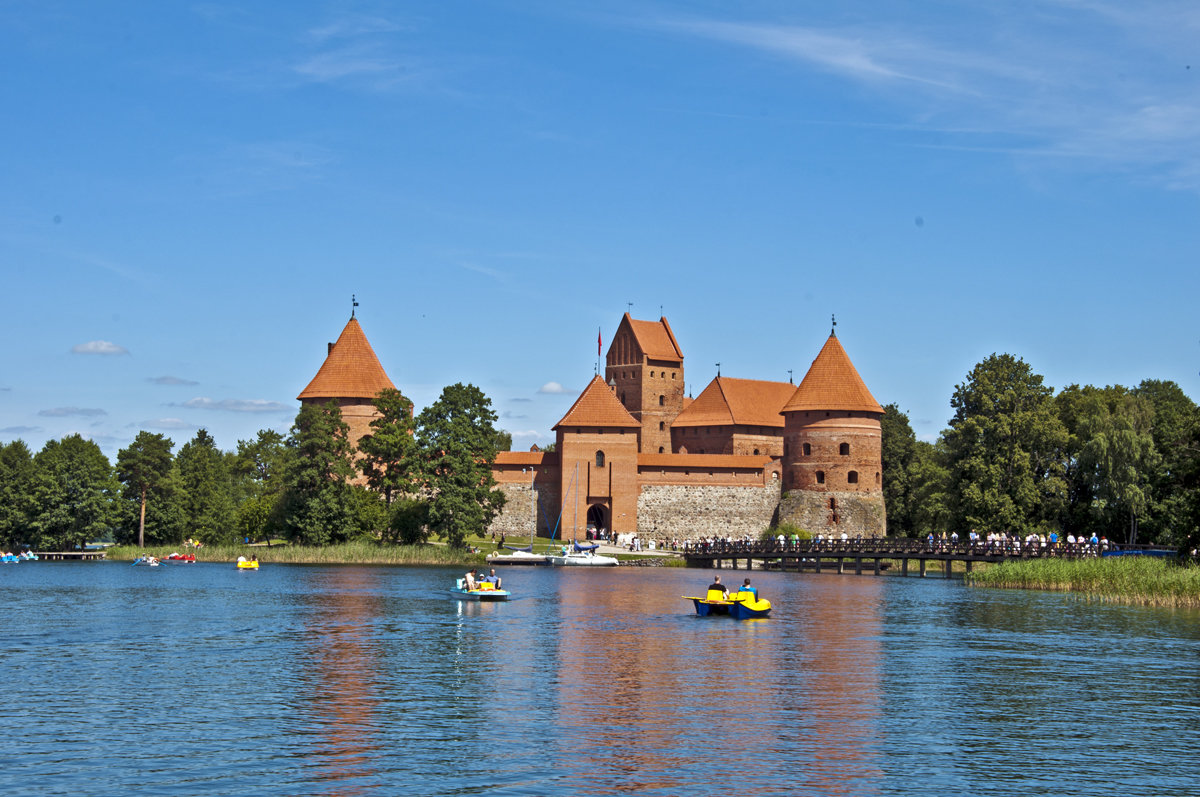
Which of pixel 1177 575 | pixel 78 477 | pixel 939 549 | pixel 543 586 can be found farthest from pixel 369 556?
pixel 1177 575

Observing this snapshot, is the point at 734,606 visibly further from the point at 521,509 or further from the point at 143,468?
the point at 143,468

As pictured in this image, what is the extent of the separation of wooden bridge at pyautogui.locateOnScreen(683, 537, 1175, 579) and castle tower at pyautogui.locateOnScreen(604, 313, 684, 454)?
2044 centimetres

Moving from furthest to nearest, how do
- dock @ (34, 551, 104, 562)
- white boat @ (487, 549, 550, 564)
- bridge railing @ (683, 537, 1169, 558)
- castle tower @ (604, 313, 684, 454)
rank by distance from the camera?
1. castle tower @ (604, 313, 684, 454)
2. dock @ (34, 551, 104, 562)
3. white boat @ (487, 549, 550, 564)
4. bridge railing @ (683, 537, 1169, 558)

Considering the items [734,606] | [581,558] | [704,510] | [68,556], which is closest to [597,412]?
[704,510]

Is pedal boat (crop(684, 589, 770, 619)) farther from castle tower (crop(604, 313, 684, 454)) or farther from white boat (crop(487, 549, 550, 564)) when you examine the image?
castle tower (crop(604, 313, 684, 454))

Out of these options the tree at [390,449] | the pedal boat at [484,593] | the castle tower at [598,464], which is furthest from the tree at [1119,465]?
the tree at [390,449]

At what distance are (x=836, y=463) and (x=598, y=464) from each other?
40.9 feet

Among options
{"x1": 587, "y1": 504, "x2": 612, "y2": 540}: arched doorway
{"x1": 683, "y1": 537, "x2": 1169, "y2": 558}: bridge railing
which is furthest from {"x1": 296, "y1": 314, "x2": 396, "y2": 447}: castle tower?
{"x1": 683, "y1": 537, "x2": 1169, "y2": 558}: bridge railing

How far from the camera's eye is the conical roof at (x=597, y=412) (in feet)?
216

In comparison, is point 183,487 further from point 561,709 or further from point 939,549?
point 561,709

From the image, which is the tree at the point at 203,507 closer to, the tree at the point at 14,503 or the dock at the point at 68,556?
the dock at the point at 68,556

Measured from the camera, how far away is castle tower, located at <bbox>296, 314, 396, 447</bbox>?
224 ft

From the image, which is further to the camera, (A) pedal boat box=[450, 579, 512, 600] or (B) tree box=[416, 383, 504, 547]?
(B) tree box=[416, 383, 504, 547]

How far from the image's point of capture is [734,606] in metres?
31.7
